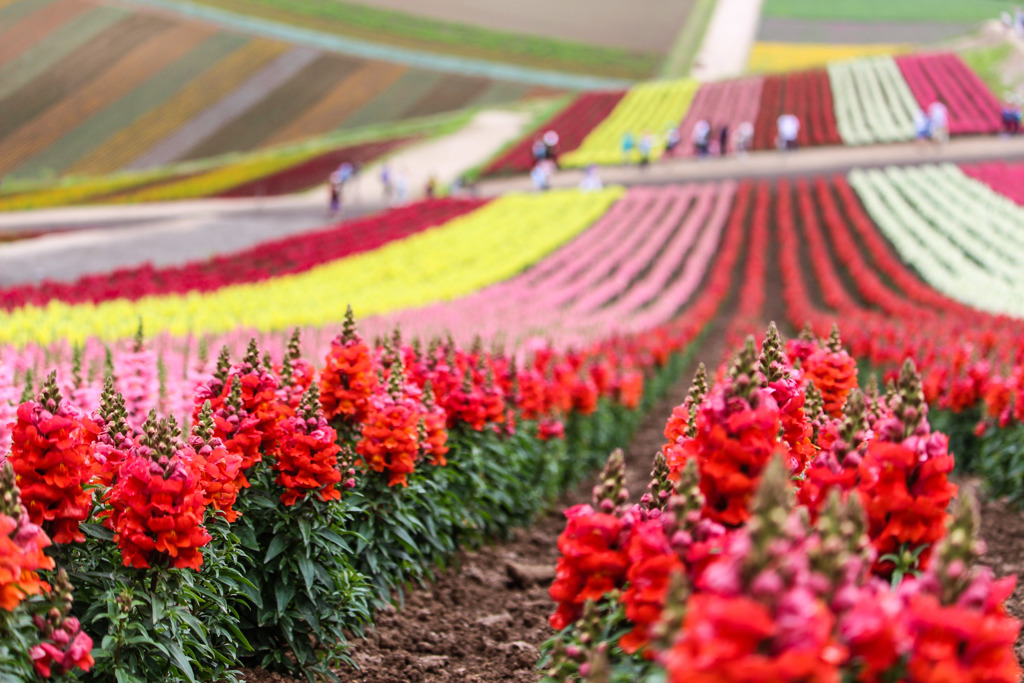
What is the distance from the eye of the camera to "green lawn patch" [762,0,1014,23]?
70.2 m

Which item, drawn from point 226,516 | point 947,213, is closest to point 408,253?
point 947,213

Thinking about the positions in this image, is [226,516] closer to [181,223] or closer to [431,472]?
[431,472]

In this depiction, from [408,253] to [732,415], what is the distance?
21.7 metres

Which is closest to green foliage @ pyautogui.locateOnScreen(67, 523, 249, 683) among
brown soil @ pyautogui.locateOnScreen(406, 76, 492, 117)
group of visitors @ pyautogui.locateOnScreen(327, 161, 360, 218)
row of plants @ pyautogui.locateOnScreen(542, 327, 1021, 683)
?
row of plants @ pyautogui.locateOnScreen(542, 327, 1021, 683)

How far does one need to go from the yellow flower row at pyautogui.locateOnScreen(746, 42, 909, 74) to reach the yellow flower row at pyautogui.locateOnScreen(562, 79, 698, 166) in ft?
31.3

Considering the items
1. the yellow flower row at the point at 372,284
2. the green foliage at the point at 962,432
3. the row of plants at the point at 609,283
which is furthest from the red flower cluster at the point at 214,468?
the green foliage at the point at 962,432

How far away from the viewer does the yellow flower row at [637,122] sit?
142ft

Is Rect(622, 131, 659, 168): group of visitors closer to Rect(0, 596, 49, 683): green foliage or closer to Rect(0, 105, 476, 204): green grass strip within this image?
Rect(0, 105, 476, 204): green grass strip

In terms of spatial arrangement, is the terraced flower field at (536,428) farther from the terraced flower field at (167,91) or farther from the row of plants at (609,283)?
the terraced flower field at (167,91)

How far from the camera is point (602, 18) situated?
2778 inches

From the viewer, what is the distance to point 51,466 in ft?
13.5

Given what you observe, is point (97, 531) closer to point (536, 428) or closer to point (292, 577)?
point (292, 577)

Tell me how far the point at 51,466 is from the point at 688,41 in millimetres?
70124

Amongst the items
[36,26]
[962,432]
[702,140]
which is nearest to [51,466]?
[962,432]
